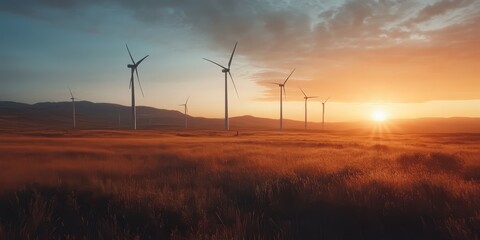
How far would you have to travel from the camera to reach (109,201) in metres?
10.2

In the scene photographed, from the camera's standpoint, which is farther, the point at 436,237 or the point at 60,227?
the point at 60,227

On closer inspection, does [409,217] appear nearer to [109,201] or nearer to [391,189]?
[391,189]

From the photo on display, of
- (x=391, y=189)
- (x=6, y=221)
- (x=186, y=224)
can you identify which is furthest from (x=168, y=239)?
(x=391, y=189)

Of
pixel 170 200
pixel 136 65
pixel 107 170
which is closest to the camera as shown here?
pixel 170 200

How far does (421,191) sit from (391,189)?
30.1 inches

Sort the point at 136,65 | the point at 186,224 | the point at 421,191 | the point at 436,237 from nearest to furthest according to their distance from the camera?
the point at 436,237, the point at 186,224, the point at 421,191, the point at 136,65

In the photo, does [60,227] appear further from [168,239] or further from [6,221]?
[168,239]

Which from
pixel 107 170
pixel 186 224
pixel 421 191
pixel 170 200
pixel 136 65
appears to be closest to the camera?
pixel 186 224

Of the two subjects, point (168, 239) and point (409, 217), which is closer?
point (168, 239)

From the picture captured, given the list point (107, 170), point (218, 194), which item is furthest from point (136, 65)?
point (218, 194)

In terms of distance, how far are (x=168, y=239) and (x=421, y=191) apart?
698cm

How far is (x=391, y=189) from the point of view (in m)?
10.9

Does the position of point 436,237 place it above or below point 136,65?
below

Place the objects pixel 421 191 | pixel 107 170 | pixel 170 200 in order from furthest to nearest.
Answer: pixel 107 170
pixel 421 191
pixel 170 200
